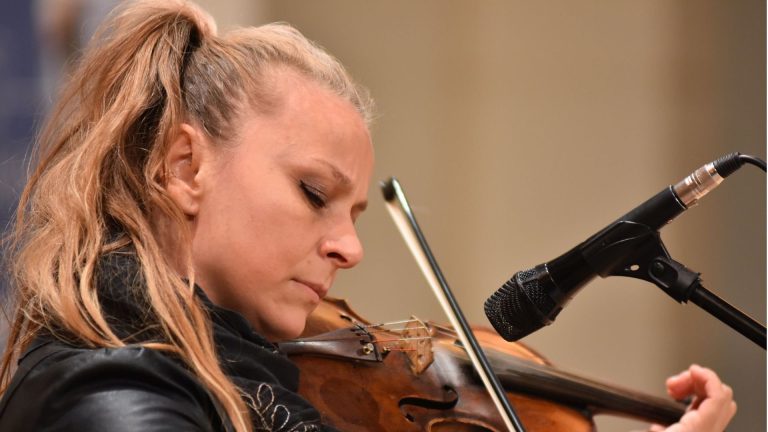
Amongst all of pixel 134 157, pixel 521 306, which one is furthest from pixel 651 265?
pixel 134 157

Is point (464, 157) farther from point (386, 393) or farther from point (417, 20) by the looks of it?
point (386, 393)

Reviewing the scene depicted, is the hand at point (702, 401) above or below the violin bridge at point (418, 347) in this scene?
below

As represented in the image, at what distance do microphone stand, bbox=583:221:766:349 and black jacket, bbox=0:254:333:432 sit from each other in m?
0.31

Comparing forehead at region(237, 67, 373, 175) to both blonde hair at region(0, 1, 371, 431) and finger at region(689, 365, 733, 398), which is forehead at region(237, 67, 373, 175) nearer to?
blonde hair at region(0, 1, 371, 431)

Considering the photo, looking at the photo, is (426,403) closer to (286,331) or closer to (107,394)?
(286,331)

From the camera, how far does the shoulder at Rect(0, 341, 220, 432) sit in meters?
0.83

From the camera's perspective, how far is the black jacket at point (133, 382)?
2.76ft

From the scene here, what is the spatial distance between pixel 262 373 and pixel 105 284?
17 cm

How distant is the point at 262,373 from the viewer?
100 centimetres

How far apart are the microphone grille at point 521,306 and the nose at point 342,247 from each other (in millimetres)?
158

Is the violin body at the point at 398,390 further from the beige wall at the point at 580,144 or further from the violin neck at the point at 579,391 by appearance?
the beige wall at the point at 580,144

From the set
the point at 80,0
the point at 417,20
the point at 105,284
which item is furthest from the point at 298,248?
the point at 417,20

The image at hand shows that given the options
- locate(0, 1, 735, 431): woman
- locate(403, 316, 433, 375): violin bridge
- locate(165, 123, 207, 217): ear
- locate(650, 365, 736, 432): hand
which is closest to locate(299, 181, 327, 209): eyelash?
locate(0, 1, 735, 431): woman

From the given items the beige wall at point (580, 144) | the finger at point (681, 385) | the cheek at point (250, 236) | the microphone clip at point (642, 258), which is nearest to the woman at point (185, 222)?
the cheek at point (250, 236)
